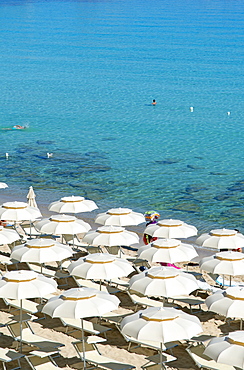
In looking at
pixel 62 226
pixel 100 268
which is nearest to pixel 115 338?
pixel 100 268

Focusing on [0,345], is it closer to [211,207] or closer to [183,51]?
[211,207]

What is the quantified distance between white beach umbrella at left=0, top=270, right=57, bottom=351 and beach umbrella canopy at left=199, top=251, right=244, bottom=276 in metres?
3.59

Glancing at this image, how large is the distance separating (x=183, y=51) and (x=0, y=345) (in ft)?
260

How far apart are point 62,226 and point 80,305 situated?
598 cm

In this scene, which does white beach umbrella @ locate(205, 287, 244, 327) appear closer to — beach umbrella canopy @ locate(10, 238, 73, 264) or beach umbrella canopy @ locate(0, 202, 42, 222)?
beach umbrella canopy @ locate(10, 238, 73, 264)

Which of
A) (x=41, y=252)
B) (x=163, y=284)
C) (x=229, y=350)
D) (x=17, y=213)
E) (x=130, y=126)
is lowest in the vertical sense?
(x=229, y=350)

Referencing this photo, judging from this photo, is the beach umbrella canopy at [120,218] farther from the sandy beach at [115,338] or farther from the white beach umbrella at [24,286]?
the white beach umbrella at [24,286]

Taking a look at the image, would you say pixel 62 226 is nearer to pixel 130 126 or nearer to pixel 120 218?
pixel 120 218

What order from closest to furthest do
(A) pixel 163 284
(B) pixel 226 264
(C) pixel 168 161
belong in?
(A) pixel 163 284, (B) pixel 226 264, (C) pixel 168 161

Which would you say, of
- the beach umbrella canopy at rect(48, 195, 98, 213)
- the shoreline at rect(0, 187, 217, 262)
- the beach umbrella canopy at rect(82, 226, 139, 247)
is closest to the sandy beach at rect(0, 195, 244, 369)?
the beach umbrella canopy at rect(82, 226, 139, 247)

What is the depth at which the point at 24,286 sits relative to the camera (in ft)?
37.2

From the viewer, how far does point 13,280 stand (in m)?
11.5

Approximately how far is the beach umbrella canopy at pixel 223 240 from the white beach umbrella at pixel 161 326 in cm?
549

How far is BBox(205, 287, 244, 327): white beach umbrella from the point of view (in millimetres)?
10758
